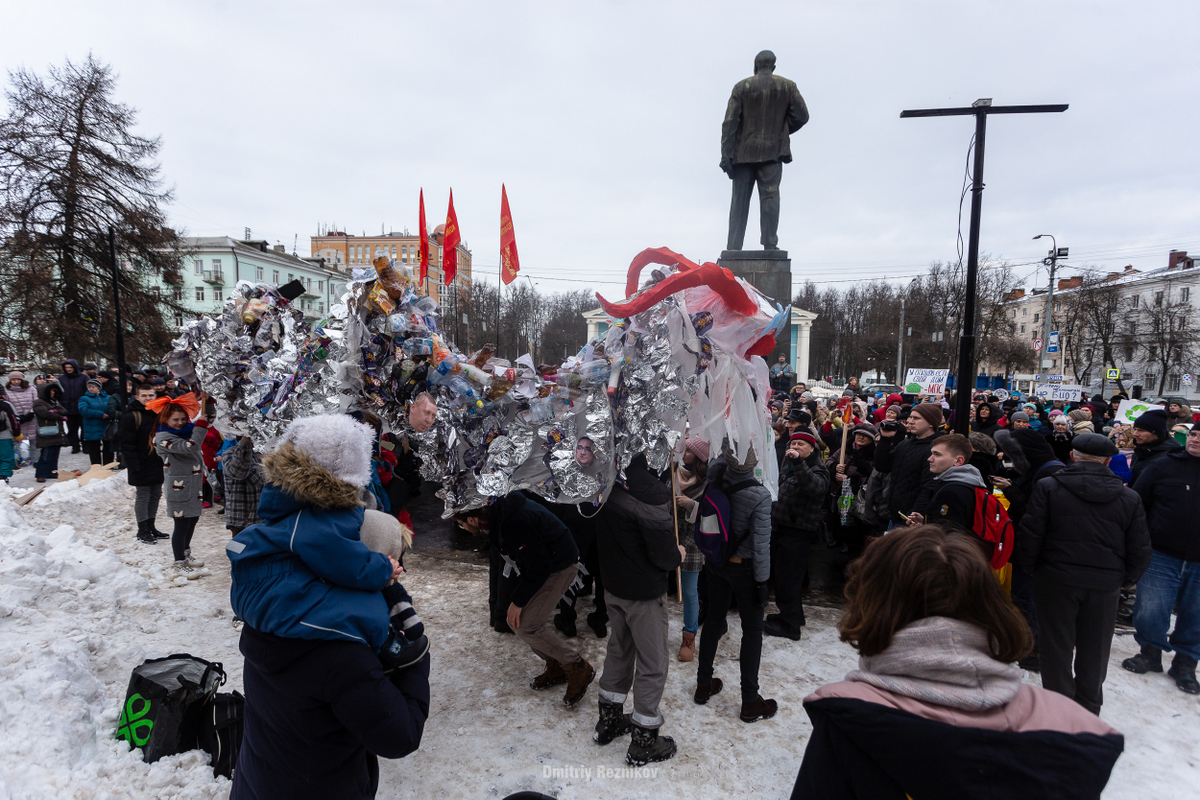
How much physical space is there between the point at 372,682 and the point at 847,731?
120 centimetres

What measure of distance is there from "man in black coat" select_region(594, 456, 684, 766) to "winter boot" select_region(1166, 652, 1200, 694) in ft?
12.1

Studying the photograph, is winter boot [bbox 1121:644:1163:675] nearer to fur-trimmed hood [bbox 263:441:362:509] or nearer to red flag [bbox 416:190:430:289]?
fur-trimmed hood [bbox 263:441:362:509]

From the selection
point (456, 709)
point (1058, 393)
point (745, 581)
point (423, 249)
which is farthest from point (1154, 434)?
point (1058, 393)

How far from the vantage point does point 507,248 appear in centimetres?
854

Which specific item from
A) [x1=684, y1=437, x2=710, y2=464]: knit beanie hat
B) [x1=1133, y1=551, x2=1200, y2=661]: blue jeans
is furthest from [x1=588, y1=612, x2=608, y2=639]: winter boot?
[x1=1133, y1=551, x2=1200, y2=661]: blue jeans

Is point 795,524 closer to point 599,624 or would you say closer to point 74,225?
point 599,624

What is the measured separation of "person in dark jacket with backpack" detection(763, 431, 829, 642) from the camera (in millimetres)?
4438

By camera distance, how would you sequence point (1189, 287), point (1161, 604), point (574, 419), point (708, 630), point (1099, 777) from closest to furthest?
point (1099, 777)
point (574, 419)
point (708, 630)
point (1161, 604)
point (1189, 287)

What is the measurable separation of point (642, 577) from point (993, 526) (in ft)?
7.71

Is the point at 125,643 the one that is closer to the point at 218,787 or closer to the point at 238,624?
the point at 238,624

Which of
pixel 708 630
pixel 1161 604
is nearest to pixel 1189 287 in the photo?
pixel 1161 604

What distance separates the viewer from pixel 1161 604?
4113 millimetres

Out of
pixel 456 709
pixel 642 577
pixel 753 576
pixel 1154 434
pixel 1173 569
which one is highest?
pixel 1154 434

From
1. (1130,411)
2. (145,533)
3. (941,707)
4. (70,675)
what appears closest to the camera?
(941,707)
